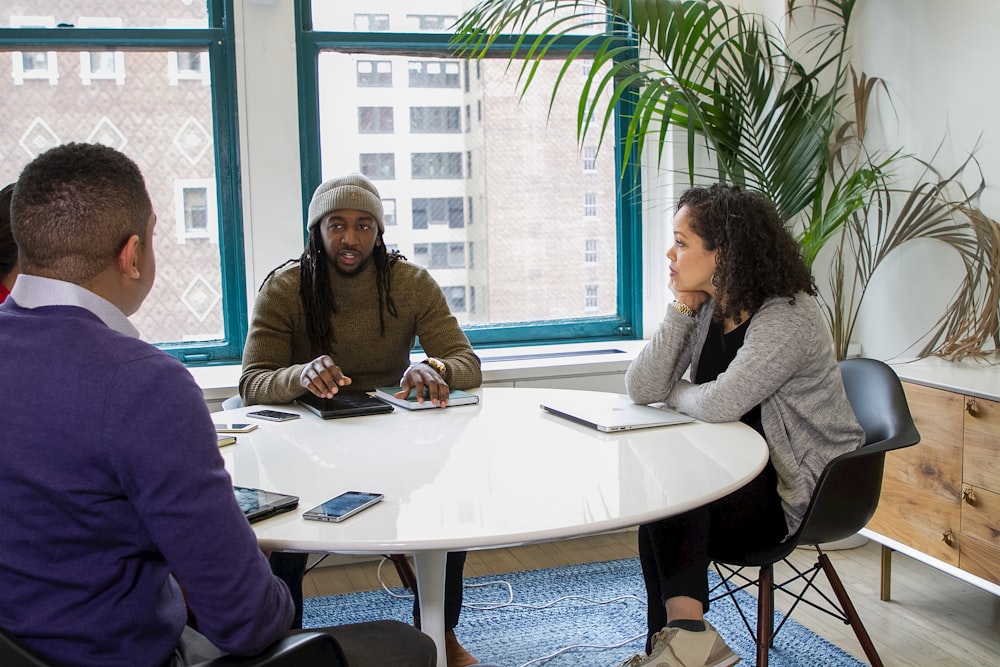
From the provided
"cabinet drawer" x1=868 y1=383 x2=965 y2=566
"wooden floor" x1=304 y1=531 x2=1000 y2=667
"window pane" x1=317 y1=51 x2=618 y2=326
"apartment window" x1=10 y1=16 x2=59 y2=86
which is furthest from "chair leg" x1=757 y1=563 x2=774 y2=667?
"apartment window" x1=10 y1=16 x2=59 y2=86

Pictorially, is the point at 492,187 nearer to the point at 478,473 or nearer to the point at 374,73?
the point at 374,73

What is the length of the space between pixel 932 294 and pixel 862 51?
1.02 m

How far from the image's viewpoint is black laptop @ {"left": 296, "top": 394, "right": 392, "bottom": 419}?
2.37 meters

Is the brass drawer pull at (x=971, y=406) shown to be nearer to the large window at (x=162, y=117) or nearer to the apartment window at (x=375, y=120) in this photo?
the apartment window at (x=375, y=120)

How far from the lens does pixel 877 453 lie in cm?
214

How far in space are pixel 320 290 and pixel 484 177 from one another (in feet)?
4.04

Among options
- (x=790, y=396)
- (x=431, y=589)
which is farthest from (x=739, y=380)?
(x=431, y=589)

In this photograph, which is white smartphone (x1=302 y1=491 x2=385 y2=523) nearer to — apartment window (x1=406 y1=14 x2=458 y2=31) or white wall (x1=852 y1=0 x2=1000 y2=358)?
white wall (x1=852 y1=0 x2=1000 y2=358)

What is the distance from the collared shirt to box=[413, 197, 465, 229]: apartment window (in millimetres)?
2733

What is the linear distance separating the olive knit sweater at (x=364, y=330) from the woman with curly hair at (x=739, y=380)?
712 millimetres

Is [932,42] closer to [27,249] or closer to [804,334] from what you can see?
[804,334]

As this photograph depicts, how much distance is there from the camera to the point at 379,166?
387 cm

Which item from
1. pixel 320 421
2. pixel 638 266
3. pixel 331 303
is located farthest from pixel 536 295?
pixel 320 421

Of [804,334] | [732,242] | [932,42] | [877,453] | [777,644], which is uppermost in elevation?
[932,42]
